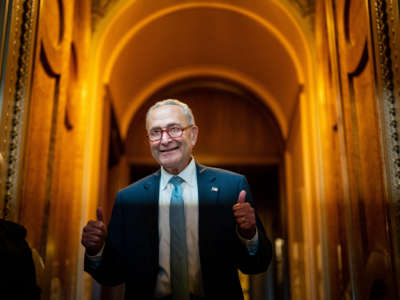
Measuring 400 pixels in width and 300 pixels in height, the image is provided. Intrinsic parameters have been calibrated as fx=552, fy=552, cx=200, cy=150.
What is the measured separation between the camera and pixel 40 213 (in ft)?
14.1

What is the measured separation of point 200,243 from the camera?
9.34ft

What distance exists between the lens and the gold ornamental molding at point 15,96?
338cm

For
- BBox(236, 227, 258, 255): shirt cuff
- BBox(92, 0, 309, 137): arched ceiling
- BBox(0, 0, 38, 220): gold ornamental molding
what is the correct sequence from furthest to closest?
BBox(92, 0, 309, 137): arched ceiling → BBox(0, 0, 38, 220): gold ornamental molding → BBox(236, 227, 258, 255): shirt cuff

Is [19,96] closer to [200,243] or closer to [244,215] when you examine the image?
[200,243]

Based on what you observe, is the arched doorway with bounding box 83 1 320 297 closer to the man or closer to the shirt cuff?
the man

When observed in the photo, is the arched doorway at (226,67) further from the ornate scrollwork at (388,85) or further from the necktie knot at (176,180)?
the necktie knot at (176,180)

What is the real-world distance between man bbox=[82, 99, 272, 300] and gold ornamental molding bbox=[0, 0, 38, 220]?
81 centimetres

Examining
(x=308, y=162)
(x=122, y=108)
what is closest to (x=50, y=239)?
(x=308, y=162)

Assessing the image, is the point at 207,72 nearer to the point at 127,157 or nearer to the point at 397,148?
the point at 127,157

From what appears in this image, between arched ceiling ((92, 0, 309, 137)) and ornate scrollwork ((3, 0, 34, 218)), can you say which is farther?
arched ceiling ((92, 0, 309, 137))

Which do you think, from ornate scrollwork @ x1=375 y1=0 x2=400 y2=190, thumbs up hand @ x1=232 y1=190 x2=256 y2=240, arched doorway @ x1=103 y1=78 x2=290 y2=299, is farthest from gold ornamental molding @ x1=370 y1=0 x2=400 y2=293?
arched doorway @ x1=103 y1=78 x2=290 y2=299

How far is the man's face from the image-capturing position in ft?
10.0

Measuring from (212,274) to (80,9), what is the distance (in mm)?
3865

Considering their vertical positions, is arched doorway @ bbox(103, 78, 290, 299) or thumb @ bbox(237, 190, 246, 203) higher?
arched doorway @ bbox(103, 78, 290, 299)
